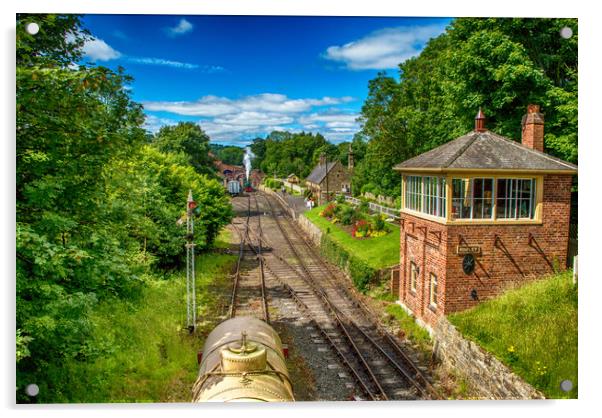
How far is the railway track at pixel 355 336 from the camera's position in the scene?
1059 cm

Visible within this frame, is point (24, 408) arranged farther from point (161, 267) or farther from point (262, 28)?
point (161, 267)

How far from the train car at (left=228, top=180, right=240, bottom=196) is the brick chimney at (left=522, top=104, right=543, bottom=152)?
39763mm

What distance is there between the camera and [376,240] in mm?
21625

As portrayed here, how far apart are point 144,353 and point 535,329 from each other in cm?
802

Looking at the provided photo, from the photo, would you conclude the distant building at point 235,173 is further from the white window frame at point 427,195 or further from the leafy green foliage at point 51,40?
the leafy green foliage at point 51,40

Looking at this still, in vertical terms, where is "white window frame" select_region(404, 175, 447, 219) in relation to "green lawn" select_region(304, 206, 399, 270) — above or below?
above

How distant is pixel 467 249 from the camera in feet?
38.5

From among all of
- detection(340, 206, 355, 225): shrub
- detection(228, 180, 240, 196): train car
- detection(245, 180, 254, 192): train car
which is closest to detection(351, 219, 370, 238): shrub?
detection(340, 206, 355, 225): shrub

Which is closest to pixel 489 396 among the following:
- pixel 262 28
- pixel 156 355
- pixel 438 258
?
pixel 438 258

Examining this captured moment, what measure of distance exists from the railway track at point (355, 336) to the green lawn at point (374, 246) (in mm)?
1419

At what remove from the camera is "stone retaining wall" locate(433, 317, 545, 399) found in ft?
27.1

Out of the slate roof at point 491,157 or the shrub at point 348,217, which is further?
the shrub at point 348,217

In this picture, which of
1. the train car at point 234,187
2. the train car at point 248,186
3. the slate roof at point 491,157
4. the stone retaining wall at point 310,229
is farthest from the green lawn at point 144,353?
the train car at point 248,186

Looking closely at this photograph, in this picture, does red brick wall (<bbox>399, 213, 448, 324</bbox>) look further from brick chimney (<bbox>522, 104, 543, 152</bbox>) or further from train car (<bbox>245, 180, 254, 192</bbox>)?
train car (<bbox>245, 180, 254, 192</bbox>)
